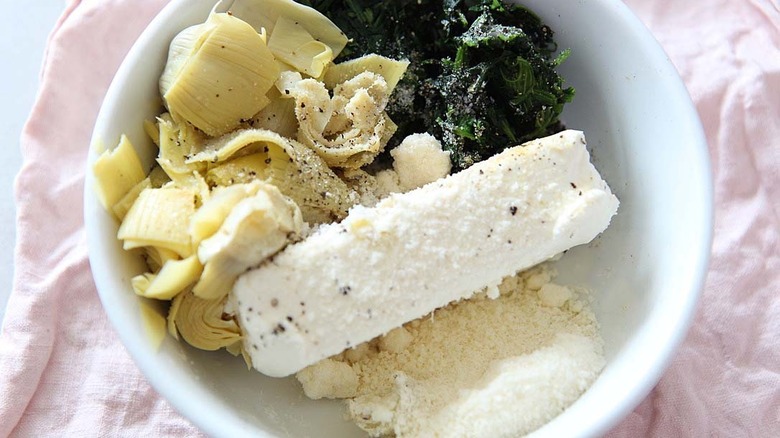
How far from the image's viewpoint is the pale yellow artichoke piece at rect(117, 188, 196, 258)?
1070mm

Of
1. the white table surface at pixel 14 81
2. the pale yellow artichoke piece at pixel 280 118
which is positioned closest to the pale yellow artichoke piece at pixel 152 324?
the pale yellow artichoke piece at pixel 280 118

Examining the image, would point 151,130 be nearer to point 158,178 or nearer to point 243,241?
point 158,178

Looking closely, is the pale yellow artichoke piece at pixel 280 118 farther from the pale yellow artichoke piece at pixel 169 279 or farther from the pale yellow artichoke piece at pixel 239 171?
the pale yellow artichoke piece at pixel 169 279

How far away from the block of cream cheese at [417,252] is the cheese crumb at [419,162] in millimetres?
96

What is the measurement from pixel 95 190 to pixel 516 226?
2.09 feet

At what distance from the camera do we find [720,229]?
165 cm

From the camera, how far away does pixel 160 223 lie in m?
1.08

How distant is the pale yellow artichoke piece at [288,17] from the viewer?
4.25 ft

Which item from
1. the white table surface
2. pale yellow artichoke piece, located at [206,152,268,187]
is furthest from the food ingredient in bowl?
the white table surface

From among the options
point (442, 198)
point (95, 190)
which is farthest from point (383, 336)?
point (95, 190)

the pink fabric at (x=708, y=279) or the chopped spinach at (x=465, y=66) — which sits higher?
the chopped spinach at (x=465, y=66)

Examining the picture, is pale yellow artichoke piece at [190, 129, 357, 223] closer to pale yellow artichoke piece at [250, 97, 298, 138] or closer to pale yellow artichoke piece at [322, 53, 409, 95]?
pale yellow artichoke piece at [250, 97, 298, 138]

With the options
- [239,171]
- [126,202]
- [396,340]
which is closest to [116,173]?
[126,202]

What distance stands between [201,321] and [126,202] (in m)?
0.21
